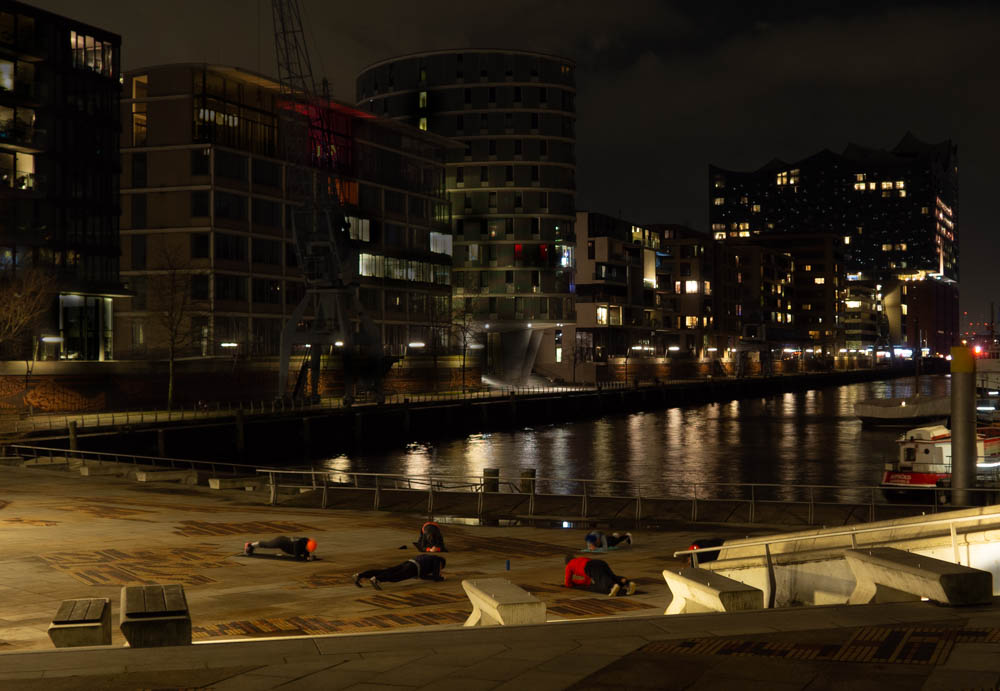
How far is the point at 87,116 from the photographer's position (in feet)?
304

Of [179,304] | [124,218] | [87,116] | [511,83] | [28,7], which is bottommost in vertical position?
[179,304]

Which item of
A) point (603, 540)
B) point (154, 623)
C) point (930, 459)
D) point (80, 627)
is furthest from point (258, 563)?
point (930, 459)

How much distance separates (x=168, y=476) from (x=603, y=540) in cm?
2335

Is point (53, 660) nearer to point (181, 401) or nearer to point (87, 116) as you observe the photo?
point (181, 401)

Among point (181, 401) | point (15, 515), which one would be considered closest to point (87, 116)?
point (181, 401)

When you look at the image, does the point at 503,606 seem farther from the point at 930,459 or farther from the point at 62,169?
the point at 62,169

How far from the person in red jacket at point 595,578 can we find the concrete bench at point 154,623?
30.3ft

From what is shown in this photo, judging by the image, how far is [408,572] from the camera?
Answer: 20.4m

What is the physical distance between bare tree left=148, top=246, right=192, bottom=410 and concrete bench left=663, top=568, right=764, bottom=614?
271ft

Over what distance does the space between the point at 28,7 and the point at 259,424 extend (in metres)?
40.8

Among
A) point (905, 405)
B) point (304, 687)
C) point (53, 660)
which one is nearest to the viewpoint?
point (304, 687)

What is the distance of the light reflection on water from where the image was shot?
227 ft

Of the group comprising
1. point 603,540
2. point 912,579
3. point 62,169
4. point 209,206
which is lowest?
point 603,540

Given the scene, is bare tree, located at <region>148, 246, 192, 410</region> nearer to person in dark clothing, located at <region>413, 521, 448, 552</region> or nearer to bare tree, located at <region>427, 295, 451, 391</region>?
bare tree, located at <region>427, 295, 451, 391</region>
